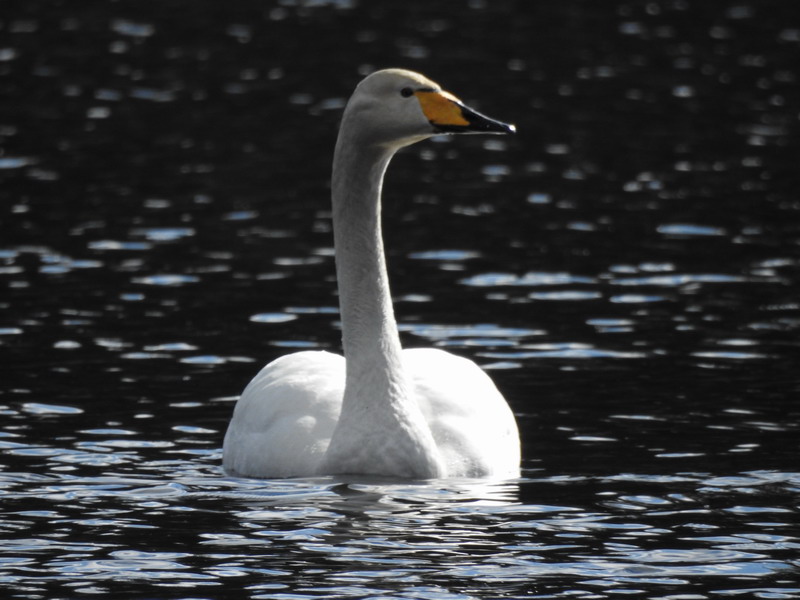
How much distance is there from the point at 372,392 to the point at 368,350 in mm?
285

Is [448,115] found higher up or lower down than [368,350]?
higher up

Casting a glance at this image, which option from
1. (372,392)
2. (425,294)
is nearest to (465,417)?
(372,392)

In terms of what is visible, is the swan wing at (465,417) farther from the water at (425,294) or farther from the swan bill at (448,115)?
the swan bill at (448,115)

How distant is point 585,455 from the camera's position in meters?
10.9

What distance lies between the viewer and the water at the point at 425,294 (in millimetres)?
8680

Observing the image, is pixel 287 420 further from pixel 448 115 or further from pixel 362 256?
pixel 448 115

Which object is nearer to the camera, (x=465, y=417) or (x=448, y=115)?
(x=448, y=115)

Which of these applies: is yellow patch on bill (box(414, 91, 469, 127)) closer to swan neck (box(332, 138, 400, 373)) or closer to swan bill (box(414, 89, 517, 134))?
swan bill (box(414, 89, 517, 134))

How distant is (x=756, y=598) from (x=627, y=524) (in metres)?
1.33

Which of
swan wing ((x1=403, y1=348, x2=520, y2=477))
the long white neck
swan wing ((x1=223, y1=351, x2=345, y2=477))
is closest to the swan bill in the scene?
the long white neck

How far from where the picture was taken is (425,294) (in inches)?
613

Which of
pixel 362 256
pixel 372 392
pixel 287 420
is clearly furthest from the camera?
Result: pixel 287 420

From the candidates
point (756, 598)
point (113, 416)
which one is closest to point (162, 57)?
point (113, 416)

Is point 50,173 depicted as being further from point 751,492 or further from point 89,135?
point 751,492
